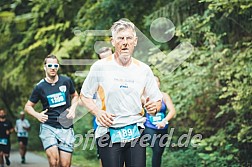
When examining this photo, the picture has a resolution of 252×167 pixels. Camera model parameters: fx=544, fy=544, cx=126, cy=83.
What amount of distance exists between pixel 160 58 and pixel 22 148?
737cm

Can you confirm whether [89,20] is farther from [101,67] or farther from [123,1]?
[101,67]

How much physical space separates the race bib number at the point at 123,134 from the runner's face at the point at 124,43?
61 cm

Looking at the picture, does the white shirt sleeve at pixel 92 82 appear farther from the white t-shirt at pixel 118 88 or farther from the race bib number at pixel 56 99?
the race bib number at pixel 56 99

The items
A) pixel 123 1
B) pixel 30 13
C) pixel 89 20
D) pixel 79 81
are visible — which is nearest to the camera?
pixel 123 1

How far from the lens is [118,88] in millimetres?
4957

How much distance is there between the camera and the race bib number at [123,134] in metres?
5.01

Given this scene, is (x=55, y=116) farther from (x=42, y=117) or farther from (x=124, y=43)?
(x=124, y=43)

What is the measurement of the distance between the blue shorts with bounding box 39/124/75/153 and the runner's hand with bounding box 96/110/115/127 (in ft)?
10.4

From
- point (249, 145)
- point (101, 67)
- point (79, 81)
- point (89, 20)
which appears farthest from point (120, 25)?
point (79, 81)

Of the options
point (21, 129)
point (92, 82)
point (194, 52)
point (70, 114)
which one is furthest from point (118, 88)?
point (21, 129)

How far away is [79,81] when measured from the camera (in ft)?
53.5

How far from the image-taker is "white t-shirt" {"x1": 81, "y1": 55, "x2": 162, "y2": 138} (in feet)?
16.3

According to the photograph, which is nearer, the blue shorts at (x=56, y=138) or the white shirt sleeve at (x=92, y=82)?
the white shirt sleeve at (x=92, y=82)

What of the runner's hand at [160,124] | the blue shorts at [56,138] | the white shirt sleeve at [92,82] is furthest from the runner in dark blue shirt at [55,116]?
the white shirt sleeve at [92,82]
